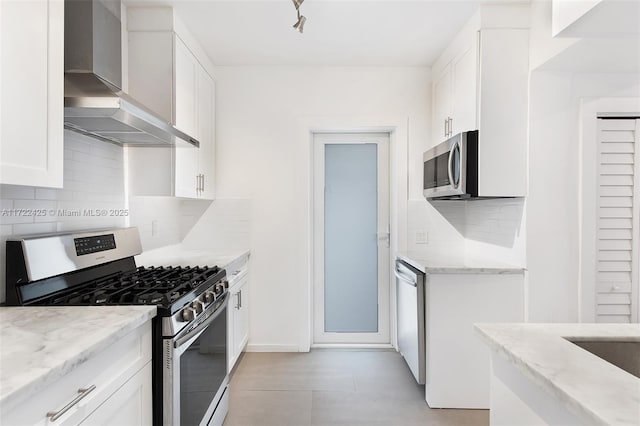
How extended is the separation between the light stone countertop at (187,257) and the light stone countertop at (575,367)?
184 centimetres

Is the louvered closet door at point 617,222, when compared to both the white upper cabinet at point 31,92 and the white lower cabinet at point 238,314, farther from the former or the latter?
the white upper cabinet at point 31,92

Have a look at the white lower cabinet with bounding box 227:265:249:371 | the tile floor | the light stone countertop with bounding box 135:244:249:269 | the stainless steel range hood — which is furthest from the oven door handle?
the stainless steel range hood

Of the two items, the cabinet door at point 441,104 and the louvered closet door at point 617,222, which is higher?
the cabinet door at point 441,104

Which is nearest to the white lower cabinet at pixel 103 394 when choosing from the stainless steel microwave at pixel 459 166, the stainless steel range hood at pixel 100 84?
the stainless steel range hood at pixel 100 84

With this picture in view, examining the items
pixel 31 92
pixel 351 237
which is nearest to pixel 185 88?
pixel 31 92

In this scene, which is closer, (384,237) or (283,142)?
(283,142)

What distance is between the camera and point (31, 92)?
132 centimetres

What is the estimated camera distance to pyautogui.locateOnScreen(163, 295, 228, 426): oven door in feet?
5.04

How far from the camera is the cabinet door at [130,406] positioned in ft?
3.93

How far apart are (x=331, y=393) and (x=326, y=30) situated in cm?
254

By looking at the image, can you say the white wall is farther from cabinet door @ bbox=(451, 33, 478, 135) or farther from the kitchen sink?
the kitchen sink

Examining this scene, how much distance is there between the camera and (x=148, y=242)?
279 cm

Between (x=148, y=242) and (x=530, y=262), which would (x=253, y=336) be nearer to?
(x=148, y=242)

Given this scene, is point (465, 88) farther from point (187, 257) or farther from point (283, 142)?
point (187, 257)
